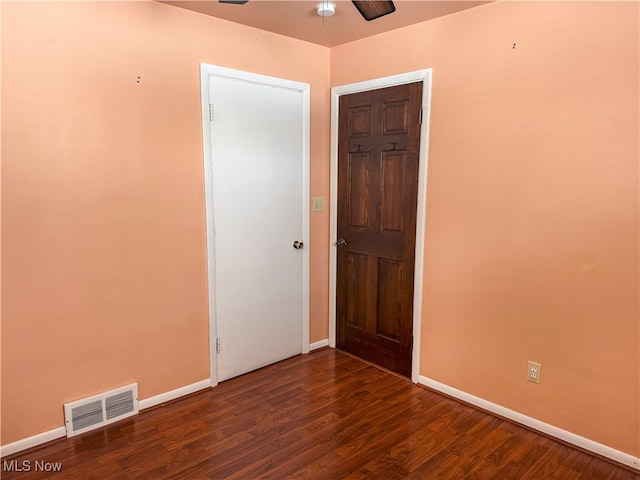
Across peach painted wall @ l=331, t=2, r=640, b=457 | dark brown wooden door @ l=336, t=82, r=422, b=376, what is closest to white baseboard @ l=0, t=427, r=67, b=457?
dark brown wooden door @ l=336, t=82, r=422, b=376

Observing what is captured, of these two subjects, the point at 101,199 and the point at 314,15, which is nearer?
the point at 101,199

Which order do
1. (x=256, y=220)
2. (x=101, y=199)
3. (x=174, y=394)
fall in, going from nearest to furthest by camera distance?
(x=101, y=199) → (x=174, y=394) → (x=256, y=220)

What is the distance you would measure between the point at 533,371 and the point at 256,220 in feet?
6.47

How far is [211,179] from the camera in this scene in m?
2.80

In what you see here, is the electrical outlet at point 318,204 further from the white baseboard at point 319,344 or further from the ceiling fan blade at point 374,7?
the ceiling fan blade at point 374,7

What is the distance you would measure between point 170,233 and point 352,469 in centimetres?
167

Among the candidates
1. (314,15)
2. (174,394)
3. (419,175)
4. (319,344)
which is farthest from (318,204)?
(174,394)

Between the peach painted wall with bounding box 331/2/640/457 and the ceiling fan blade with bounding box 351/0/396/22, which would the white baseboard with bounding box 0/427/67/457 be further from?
the ceiling fan blade with bounding box 351/0/396/22

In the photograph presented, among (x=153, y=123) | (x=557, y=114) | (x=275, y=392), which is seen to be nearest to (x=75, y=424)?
(x=275, y=392)

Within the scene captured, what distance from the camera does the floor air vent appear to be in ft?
7.77

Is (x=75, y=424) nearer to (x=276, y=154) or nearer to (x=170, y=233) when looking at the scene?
(x=170, y=233)

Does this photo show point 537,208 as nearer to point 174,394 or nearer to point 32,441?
point 174,394

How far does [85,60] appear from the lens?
7.35 feet

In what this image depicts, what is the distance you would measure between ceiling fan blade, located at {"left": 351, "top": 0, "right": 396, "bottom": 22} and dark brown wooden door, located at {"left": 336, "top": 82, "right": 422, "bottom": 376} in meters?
0.76
